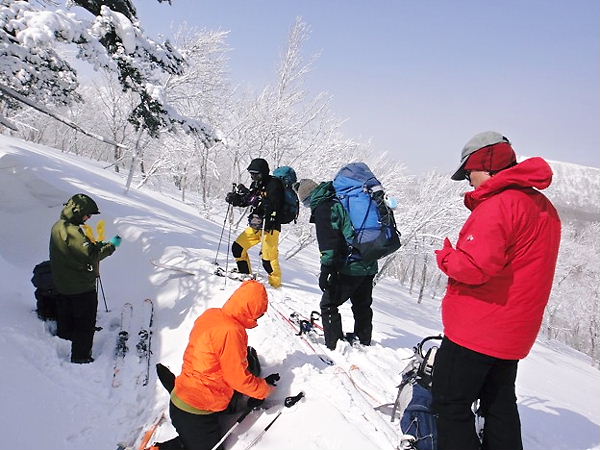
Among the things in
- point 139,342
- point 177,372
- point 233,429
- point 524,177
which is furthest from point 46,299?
point 524,177

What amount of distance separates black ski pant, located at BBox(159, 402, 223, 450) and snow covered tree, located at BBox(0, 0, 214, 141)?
4193mm

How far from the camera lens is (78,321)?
159 inches

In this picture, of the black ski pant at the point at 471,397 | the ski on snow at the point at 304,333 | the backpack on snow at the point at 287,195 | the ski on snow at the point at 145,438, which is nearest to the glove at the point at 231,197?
the backpack on snow at the point at 287,195

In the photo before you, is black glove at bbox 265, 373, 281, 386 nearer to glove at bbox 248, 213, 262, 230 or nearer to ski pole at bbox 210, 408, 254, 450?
ski pole at bbox 210, 408, 254, 450

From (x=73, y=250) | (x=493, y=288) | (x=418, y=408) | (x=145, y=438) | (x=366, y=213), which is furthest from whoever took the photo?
(x=73, y=250)

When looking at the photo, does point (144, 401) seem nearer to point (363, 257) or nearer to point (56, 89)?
point (363, 257)

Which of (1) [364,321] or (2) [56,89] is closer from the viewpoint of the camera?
(1) [364,321]

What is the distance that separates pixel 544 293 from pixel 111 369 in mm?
4151

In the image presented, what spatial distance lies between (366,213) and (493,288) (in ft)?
5.54

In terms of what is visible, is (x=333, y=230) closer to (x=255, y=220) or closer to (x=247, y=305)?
(x=247, y=305)

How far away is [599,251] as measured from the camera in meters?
38.9

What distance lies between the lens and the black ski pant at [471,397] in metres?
2.09

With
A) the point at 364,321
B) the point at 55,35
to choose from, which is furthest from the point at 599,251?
the point at 55,35

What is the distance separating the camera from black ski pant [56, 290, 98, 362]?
397 cm
